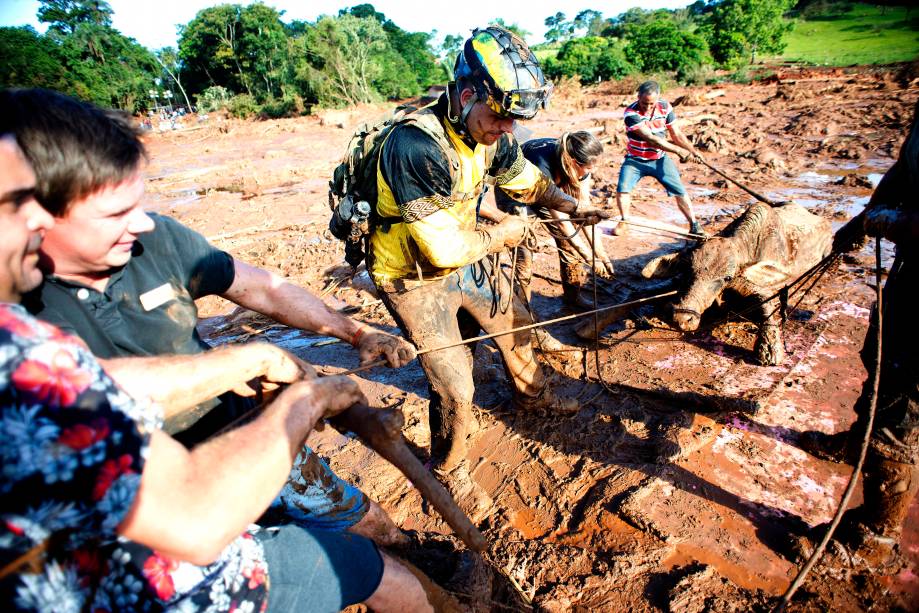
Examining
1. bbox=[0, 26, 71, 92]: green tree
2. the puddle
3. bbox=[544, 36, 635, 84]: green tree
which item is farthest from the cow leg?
bbox=[0, 26, 71, 92]: green tree

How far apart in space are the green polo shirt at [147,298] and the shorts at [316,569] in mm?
840

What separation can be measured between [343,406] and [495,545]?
1855mm

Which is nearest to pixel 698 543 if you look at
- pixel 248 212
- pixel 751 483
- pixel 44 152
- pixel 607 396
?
pixel 751 483

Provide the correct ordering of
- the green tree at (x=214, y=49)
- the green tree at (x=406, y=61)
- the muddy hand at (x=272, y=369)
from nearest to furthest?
the muddy hand at (x=272, y=369) < the green tree at (x=214, y=49) < the green tree at (x=406, y=61)

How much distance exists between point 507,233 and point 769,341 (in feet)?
9.56

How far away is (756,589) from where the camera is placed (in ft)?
8.60

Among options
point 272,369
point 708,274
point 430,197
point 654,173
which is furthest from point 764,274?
point 272,369

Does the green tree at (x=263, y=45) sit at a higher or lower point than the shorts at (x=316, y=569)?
higher

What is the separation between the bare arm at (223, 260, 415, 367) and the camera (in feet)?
7.40

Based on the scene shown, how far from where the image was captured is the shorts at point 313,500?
2168 mm

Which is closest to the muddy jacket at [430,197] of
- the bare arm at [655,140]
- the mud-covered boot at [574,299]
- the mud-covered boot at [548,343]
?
the mud-covered boot at [548,343]

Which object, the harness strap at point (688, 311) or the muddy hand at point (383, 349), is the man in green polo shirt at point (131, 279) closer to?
the muddy hand at point (383, 349)

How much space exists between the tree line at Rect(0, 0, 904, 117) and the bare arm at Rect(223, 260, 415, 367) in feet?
87.8

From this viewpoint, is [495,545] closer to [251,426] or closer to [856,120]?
[251,426]
